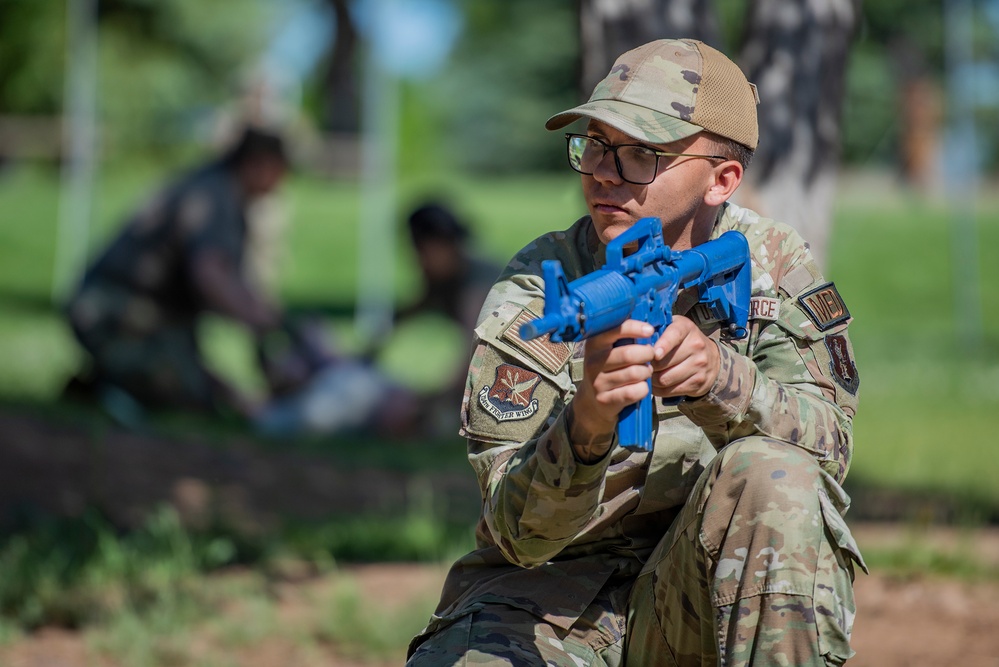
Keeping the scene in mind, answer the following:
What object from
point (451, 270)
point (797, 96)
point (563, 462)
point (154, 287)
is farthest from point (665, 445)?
point (154, 287)

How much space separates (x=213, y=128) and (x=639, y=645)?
23449 mm

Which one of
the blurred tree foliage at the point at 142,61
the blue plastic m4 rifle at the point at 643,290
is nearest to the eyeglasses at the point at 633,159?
the blue plastic m4 rifle at the point at 643,290

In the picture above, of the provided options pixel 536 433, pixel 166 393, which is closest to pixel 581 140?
pixel 536 433

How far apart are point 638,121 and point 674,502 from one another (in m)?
0.75

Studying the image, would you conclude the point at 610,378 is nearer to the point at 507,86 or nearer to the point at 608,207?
the point at 608,207

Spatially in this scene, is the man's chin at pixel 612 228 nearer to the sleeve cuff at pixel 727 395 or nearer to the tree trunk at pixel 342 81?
the sleeve cuff at pixel 727 395

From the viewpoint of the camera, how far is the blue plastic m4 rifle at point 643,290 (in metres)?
1.80

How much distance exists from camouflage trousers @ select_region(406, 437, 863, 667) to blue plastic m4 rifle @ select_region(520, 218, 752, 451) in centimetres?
22

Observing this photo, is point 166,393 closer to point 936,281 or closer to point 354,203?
point 936,281

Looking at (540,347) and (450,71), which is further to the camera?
(450,71)

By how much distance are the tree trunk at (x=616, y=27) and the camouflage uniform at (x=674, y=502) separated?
1.72m

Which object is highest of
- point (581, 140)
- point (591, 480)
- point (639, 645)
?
point (581, 140)

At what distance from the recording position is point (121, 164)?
75.4ft

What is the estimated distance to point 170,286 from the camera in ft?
25.7
